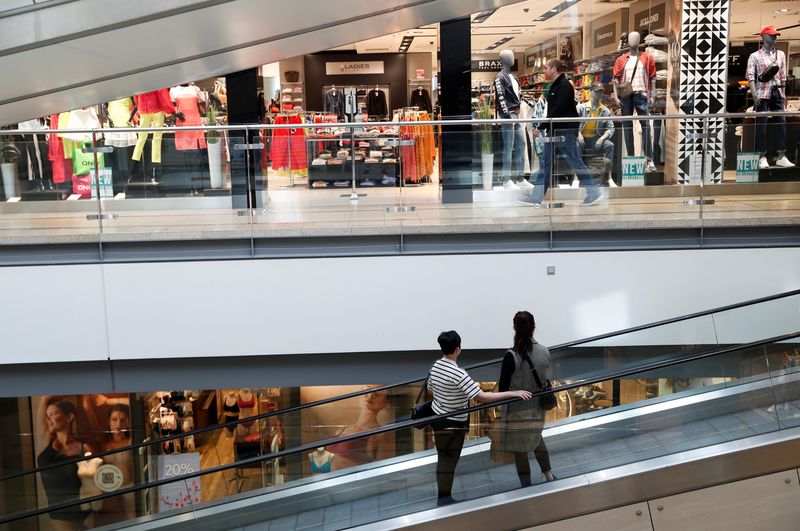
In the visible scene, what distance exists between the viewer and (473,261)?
8.36m

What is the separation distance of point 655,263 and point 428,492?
350 cm

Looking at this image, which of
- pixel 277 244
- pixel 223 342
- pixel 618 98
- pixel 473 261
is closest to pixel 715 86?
pixel 618 98

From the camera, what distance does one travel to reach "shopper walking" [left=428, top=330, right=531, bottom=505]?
6.12 meters

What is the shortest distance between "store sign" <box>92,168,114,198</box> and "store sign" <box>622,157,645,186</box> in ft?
17.1

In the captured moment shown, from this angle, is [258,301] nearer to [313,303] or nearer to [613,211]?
[313,303]

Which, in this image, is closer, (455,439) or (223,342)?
(455,439)

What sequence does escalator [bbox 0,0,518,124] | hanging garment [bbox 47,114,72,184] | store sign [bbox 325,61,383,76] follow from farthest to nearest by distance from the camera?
store sign [bbox 325,61,383,76] < hanging garment [bbox 47,114,72,184] < escalator [bbox 0,0,518,124]

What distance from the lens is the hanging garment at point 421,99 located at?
19.6 meters

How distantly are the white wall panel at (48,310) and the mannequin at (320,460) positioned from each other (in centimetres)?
280

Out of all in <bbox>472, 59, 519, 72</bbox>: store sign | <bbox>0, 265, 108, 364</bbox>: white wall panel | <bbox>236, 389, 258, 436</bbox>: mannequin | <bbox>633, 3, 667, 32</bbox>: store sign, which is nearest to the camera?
<bbox>0, 265, 108, 364</bbox>: white wall panel

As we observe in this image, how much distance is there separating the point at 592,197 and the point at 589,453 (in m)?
3.30

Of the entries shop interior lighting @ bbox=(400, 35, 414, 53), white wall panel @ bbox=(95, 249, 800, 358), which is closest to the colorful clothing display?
white wall panel @ bbox=(95, 249, 800, 358)

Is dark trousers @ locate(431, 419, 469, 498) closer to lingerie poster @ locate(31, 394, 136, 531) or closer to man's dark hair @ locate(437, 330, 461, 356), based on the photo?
man's dark hair @ locate(437, 330, 461, 356)

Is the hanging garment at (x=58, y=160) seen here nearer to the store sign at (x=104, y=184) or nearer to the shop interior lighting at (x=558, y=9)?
the store sign at (x=104, y=184)
